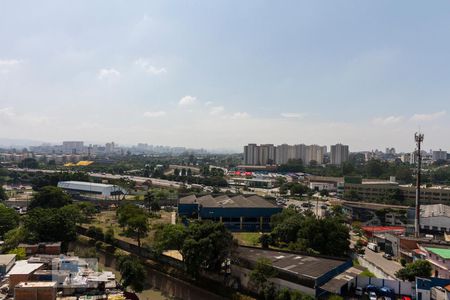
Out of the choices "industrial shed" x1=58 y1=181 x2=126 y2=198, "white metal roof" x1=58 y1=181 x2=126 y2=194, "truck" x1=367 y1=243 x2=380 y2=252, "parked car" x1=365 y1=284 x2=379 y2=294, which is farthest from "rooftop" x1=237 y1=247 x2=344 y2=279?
"white metal roof" x1=58 y1=181 x2=126 y2=194

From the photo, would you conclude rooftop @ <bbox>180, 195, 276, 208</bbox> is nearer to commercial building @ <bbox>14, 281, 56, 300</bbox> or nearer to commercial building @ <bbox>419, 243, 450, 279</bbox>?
commercial building @ <bbox>419, 243, 450, 279</bbox>

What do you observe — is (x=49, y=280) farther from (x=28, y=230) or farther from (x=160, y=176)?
(x=160, y=176)

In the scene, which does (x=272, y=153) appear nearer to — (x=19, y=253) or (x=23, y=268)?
(x=19, y=253)

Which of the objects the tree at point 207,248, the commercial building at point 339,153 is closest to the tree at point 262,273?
the tree at point 207,248

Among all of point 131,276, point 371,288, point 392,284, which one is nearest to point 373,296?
point 371,288

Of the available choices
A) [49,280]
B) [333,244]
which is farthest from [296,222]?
[49,280]

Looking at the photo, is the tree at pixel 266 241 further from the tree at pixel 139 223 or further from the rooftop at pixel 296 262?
the tree at pixel 139 223
